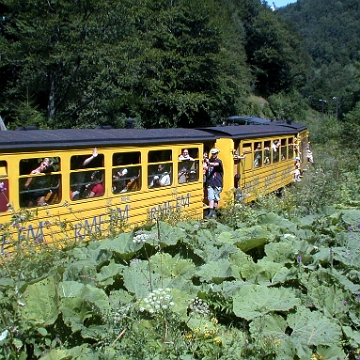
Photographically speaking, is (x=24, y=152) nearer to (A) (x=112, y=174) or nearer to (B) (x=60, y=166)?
(B) (x=60, y=166)

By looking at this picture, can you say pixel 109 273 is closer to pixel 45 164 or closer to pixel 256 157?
pixel 45 164

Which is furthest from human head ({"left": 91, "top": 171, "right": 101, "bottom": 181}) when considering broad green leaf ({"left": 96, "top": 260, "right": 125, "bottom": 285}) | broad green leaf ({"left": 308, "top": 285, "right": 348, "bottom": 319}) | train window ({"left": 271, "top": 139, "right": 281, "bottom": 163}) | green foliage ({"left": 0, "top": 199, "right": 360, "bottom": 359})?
train window ({"left": 271, "top": 139, "right": 281, "bottom": 163})

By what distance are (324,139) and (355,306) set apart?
38.0m

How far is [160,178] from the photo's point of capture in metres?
11.3

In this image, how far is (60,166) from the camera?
889 centimetres

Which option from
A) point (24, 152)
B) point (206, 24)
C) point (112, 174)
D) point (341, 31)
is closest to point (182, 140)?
point (112, 174)

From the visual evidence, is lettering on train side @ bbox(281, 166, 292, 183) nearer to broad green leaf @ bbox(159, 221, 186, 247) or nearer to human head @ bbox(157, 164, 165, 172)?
human head @ bbox(157, 164, 165, 172)

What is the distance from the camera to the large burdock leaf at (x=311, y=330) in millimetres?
3043

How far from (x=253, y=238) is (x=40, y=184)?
497 cm

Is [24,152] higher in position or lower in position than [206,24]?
lower

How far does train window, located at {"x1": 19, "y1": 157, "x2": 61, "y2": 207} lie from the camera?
27.0 ft

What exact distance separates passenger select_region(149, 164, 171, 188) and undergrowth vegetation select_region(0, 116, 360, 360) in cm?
637

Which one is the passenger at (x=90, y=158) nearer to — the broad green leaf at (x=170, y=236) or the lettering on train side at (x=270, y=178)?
the broad green leaf at (x=170, y=236)

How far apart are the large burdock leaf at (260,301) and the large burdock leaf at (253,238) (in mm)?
955
